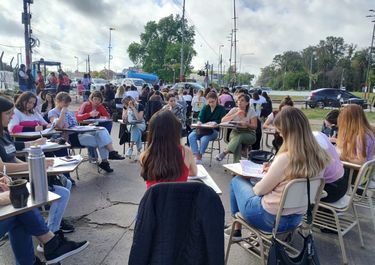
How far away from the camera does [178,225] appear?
1.80 metres

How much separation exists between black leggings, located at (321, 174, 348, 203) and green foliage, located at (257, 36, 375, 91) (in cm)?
7333

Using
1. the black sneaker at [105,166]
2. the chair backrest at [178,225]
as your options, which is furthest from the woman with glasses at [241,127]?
the chair backrest at [178,225]

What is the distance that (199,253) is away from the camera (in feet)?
5.98

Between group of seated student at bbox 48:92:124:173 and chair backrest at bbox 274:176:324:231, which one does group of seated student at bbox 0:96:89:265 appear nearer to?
chair backrest at bbox 274:176:324:231

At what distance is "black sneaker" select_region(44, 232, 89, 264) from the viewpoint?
100.0 inches

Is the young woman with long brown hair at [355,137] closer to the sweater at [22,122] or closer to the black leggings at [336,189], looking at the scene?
the black leggings at [336,189]

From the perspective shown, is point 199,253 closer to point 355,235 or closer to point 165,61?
point 355,235

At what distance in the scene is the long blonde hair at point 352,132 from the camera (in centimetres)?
342

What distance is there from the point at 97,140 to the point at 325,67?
3081 inches

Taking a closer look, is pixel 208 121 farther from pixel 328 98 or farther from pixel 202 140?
pixel 328 98

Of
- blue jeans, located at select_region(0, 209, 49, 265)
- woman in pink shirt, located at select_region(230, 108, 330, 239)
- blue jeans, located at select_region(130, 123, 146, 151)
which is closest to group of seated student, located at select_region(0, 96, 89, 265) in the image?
blue jeans, located at select_region(0, 209, 49, 265)

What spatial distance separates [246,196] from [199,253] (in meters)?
0.97

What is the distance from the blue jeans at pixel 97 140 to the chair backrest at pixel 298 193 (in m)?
3.91

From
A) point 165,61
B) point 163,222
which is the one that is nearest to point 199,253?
point 163,222
